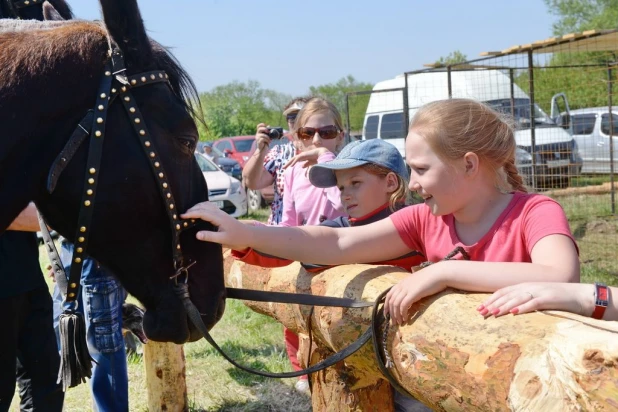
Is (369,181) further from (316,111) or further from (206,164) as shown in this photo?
(206,164)

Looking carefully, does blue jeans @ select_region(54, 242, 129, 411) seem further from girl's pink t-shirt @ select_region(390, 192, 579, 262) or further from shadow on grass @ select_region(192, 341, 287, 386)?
girl's pink t-shirt @ select_region(390, 192, 579, 262)

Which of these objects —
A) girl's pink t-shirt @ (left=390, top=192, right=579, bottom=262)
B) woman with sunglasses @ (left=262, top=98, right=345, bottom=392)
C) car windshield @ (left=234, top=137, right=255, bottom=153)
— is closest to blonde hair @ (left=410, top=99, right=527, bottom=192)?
girl's pink t-shirt @ (left=390, top=192, right=579, bottom=262)

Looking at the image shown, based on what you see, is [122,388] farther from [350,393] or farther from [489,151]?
[489,151]

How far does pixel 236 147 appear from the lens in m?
19.5

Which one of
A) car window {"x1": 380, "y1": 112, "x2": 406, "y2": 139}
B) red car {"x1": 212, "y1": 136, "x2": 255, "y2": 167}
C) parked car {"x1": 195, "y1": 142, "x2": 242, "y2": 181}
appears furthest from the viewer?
red car {"x1": 212, "y1": 136, "x2": 255, "y2": 167}

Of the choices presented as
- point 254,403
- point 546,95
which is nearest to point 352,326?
point 254,403

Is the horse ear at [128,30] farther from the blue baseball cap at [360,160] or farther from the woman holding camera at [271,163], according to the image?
the woman holding camera at [271,163]

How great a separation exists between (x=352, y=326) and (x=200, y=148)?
1536cm

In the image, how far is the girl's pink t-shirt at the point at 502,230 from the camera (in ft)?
5.88

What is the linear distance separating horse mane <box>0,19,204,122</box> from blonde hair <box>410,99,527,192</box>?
764 millimetres

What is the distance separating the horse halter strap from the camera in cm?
189

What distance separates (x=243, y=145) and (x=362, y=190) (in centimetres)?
1698

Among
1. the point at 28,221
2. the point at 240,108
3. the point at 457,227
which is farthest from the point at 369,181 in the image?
the point at 240,108

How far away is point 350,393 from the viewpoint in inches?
91.2
